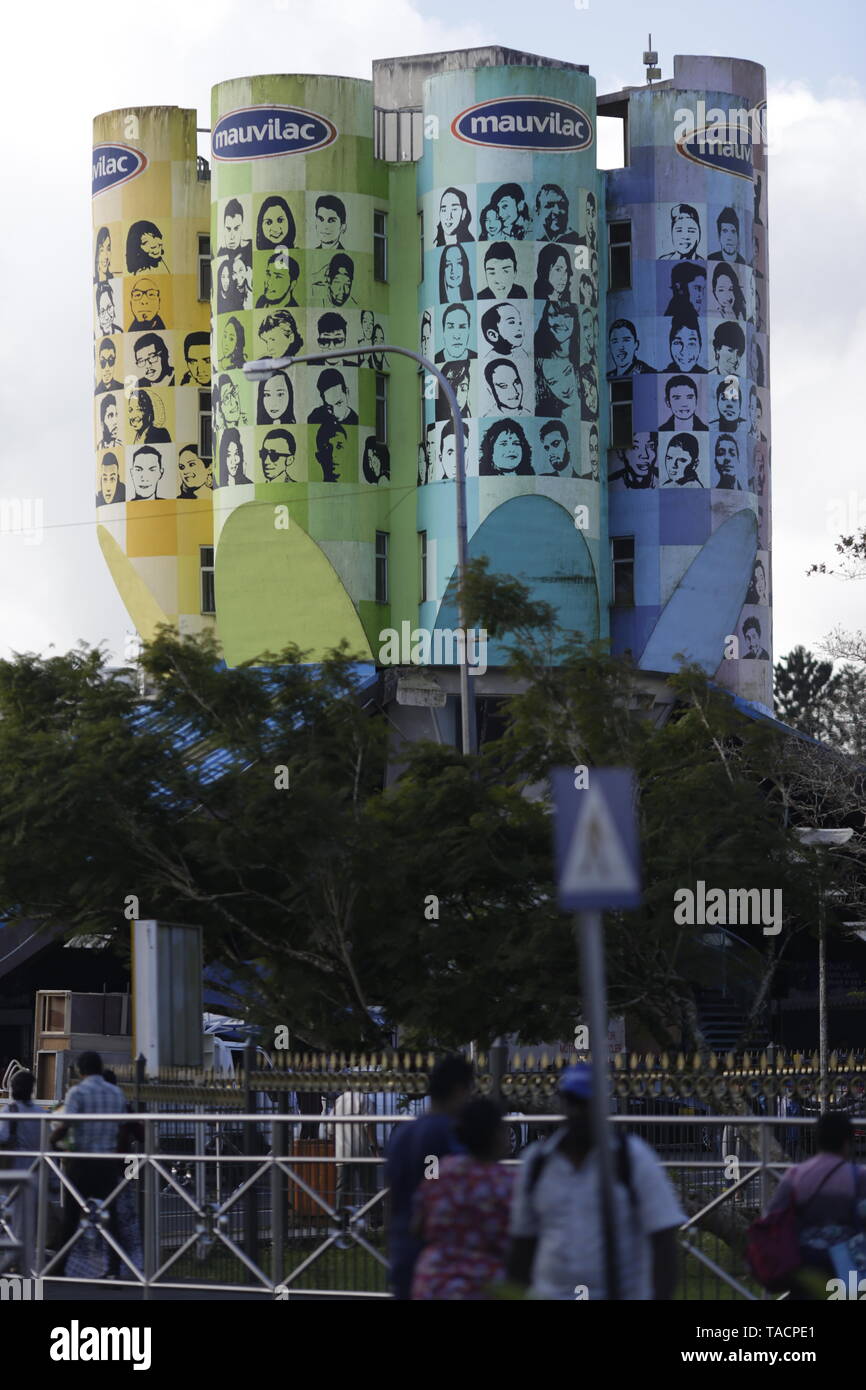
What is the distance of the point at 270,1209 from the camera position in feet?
56.5

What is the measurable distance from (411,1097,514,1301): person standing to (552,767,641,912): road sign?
197 centimetres

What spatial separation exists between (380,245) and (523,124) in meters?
3.95

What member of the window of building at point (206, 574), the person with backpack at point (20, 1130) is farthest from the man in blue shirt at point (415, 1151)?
the window of building at point (206, 574)

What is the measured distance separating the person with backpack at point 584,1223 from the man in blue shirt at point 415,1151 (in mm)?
1214

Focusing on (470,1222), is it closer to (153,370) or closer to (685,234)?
(685,234)

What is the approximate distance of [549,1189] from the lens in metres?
9.12

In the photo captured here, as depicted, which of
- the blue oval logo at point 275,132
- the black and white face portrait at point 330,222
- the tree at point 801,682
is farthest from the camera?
the tree at point 801,682

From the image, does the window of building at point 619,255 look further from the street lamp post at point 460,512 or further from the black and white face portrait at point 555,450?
the street lamp post at point 460,512

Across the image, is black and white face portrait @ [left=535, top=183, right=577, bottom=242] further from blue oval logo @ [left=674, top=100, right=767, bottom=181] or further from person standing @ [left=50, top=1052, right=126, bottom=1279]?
person standing @ [left=50, top=1052, right=126, bottom=1279]

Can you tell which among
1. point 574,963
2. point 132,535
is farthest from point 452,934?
point 132,535

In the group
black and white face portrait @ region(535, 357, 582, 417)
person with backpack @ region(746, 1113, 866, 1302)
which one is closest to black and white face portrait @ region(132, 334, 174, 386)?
black and white face portrait @ region(535, 357, 582, 417)

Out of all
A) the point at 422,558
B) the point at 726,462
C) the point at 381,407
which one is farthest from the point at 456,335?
the point at 726,462

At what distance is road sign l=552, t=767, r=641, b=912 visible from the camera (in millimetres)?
7613

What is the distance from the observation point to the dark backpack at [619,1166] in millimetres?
9062
